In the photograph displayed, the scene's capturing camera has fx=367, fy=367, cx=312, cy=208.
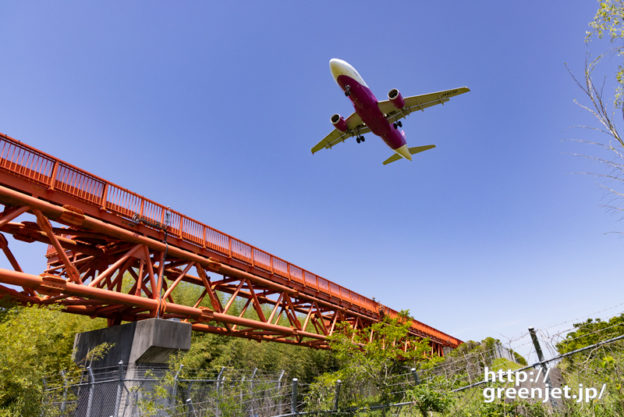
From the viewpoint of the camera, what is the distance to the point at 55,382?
32.7 ft

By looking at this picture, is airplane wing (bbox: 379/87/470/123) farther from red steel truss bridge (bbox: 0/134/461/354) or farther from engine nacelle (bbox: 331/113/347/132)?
red steel truss bridge (bbox: 0/134/461/354)

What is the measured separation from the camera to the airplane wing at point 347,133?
2634cm

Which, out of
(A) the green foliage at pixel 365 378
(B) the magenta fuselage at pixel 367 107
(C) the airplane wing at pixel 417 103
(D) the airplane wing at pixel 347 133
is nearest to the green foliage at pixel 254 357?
(A) the green foliage at pixel 365 378

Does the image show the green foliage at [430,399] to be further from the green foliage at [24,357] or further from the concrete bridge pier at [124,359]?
the green foliage at [24,357]

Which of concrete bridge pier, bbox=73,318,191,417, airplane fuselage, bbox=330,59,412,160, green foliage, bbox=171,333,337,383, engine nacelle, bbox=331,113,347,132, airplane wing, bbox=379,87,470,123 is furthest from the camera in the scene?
engine nacelle, bbox=331,113,347,132

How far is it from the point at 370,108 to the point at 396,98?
1696 mm

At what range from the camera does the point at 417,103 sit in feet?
80.0

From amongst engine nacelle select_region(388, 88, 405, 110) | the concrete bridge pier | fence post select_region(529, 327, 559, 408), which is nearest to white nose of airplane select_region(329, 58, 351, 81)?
engine nacelle select_region(388, 88, 405, 110)

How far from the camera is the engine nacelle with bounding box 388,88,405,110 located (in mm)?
22828

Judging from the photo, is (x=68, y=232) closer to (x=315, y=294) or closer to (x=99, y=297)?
(x=99, y=297)

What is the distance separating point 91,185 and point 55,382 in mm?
5761

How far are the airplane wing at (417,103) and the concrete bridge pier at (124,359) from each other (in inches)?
725

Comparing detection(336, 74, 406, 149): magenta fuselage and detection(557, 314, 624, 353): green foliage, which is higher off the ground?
detection(336, 74, 406, 149): magenta fuselage

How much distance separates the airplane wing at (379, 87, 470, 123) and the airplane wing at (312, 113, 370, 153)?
2041 mm
